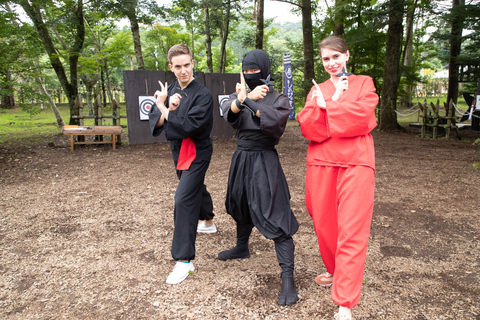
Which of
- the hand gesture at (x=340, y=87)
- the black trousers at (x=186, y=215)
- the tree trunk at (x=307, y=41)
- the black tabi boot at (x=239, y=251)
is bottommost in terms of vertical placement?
the black tabi boot at (x=239, y=251)

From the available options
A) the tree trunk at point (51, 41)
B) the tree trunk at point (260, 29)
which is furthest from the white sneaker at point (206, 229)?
the tree trunk at point (260, 29)

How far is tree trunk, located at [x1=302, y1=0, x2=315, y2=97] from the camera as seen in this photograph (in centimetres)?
1155

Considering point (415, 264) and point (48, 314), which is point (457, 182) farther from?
point (48, 314)

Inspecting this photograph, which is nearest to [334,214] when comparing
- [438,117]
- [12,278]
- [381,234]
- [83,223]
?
[381,234]

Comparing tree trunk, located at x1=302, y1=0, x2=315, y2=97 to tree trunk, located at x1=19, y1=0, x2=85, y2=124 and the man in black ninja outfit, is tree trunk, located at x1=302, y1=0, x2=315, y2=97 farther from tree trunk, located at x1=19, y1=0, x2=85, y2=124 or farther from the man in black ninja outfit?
the man in black ninja outfit

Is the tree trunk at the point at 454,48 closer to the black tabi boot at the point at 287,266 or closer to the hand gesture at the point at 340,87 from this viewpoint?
the hand gesture at the point at 340,87

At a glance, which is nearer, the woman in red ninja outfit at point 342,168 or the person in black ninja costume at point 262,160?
the woman in red ninja outfit at point 342,168

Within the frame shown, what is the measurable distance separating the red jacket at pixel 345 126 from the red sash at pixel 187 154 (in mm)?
1086

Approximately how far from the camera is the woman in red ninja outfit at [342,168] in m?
2.29

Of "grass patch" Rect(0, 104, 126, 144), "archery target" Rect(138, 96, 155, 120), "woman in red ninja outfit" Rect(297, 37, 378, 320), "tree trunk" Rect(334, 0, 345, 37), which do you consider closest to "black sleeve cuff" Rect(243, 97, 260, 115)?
"woman in red ninja outfit" Rect(297, 37, 378, 320)

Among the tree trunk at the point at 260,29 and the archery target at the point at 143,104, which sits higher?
the tree trunk at the point at 260,29

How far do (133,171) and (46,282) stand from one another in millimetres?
4573

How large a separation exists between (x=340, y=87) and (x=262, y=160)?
852mm

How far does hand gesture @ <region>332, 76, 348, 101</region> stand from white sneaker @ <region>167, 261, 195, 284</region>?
6.42 ft
